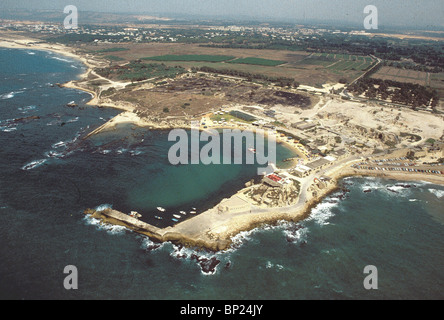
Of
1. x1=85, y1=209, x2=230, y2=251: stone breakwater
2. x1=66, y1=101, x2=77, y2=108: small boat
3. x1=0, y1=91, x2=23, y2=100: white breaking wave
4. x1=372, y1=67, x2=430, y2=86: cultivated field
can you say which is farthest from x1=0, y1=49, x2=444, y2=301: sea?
x1=372, y1=67, x2=430, y2=86: cultivated field

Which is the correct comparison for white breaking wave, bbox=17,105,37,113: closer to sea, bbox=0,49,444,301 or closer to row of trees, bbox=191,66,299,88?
sea, bbox=0,49,444,301

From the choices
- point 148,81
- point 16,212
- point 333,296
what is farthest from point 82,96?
point 333,296

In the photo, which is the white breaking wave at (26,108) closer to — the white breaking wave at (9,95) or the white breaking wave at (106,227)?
the white breaking wave at (9,95)

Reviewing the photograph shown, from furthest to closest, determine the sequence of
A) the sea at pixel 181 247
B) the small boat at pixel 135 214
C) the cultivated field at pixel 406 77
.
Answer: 1. the cultivated field at pixel 406 77
2. the small boat at pixel 135 214
3. the sea at pixel 181 247

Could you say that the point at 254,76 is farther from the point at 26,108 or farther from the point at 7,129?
the point at 7,129

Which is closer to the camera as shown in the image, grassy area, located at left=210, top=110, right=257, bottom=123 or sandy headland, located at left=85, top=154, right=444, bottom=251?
sandy headland, located at left=85, top=154, right=444, bottom=251

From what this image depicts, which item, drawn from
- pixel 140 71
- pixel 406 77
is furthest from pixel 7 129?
pixel 406 77

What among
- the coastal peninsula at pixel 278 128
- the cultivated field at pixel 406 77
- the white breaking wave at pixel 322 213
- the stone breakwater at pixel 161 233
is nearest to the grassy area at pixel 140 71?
the coastal peninsula at pixel 278 128
